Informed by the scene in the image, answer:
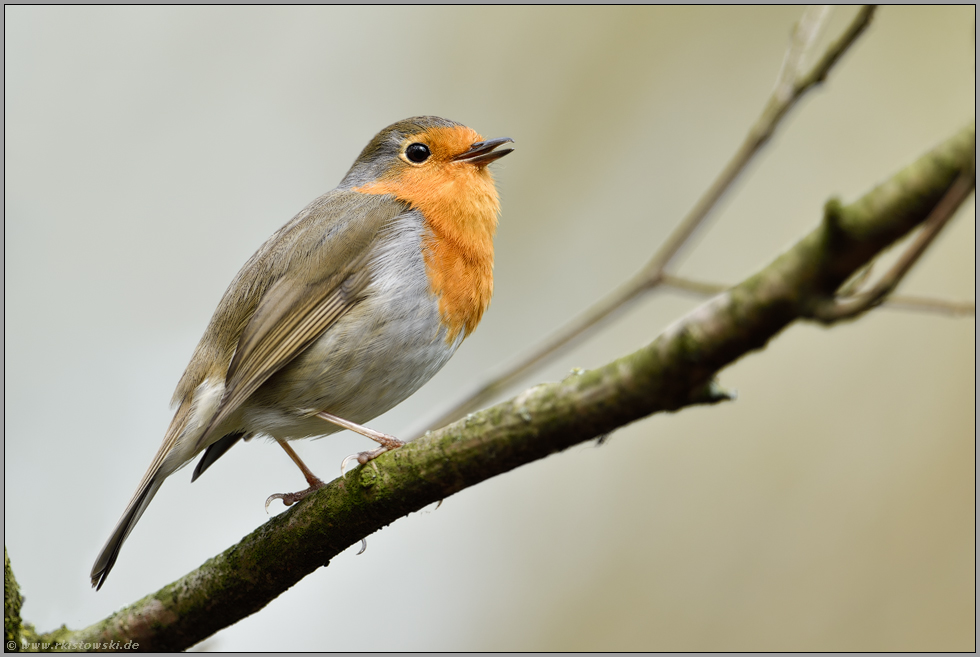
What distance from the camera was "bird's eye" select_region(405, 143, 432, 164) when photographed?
4.05 metres

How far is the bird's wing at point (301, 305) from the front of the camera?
306cm

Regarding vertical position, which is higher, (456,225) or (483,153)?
(483,153)

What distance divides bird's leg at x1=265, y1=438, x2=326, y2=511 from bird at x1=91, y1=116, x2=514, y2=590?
0.5 inches

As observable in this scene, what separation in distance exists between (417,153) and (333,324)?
1.36 metres

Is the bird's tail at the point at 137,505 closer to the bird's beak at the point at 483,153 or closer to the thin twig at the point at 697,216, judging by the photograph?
the thin twig at the point at 697,216

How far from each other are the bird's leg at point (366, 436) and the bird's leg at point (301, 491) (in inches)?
12.9

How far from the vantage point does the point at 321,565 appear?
253cm

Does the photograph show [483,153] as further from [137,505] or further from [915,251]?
[915,251]

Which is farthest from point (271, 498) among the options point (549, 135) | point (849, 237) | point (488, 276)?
point (549, 135)

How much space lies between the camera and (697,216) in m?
2.61

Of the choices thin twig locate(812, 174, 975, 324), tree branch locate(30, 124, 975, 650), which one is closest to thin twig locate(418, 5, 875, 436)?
tree branch locate(30, 124, 975, 650)

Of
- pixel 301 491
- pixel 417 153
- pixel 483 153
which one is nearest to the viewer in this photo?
pixel 301 491

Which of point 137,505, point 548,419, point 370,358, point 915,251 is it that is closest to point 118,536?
point 137,505

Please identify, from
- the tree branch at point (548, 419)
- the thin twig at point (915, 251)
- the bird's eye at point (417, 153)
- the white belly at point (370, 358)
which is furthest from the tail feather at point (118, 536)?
the thin twig at point (915, 251)
